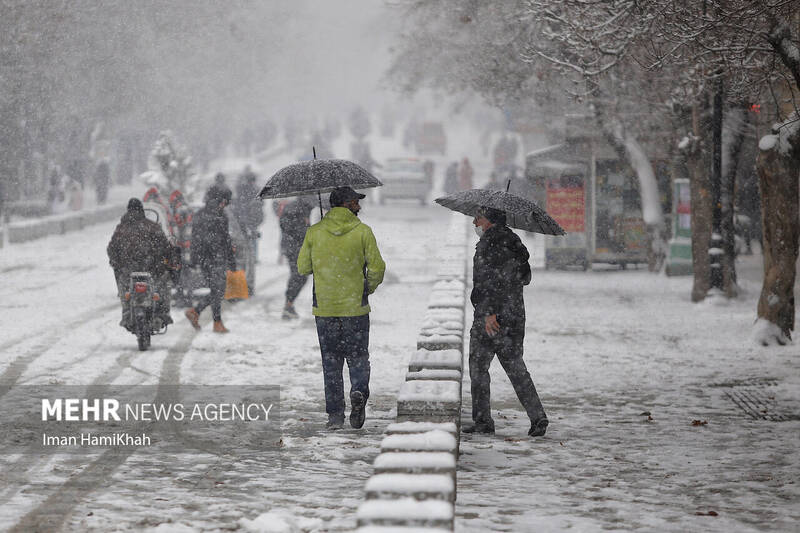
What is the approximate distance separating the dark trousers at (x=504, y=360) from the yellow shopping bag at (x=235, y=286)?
647cm

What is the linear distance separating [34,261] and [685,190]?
1366cm

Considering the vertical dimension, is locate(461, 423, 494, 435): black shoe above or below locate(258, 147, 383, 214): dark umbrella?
below

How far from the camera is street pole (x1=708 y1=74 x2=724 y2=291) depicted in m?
17.3

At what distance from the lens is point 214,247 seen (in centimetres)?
1526

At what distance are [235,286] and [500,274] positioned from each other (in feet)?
22.7

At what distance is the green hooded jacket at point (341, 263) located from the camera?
902 cm

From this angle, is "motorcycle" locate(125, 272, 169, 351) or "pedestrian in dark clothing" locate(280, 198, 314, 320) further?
"pedestrian in dark clothing" locate(280, 198, 314, 320)

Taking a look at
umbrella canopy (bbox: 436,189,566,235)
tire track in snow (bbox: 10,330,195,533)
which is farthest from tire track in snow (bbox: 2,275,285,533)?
umbrella canopy (bbox: 436,189,566,235)

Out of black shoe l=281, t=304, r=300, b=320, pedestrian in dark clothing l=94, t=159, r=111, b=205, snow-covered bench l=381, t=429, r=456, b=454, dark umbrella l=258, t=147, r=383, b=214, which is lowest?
black shoe l=281, t=304, r=300, b=320

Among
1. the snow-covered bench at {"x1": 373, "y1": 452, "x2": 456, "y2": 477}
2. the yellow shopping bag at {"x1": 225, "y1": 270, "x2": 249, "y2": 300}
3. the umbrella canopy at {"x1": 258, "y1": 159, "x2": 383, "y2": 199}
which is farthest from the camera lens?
the yellow shopping bag at {"x1": 225, "y1": 270, "x2": 249, "y2": 300}

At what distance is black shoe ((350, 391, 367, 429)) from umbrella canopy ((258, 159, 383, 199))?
161 centimetres

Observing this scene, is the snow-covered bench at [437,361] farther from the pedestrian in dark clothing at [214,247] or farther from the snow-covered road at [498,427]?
the pedestrian in dark clothing at [214,247]

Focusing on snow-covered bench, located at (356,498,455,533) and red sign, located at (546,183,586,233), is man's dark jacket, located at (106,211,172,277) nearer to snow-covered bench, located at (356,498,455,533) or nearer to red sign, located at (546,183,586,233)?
snow-covered bench, located at (356,498,455,533)

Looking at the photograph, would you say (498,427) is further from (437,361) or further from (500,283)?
(500,283)
